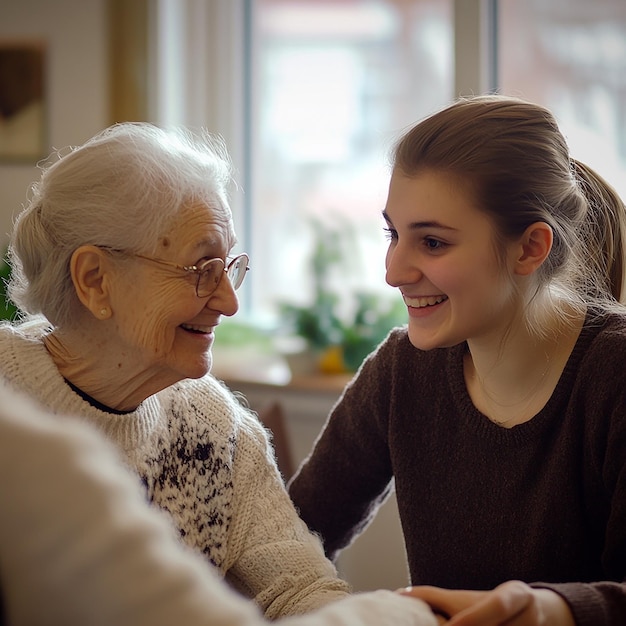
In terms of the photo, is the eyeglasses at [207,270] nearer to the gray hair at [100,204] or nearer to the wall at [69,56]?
the gray hair at [100,204]

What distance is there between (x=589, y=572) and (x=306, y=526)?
0.49 m

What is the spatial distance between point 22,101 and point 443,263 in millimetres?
2359

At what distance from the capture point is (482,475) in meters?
1.55

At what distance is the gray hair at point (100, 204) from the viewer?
1.44 meters

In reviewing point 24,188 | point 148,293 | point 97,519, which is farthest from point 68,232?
point 24,188

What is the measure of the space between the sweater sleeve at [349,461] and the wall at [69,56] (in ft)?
6.32

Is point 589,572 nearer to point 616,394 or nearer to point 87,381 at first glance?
point 616,394

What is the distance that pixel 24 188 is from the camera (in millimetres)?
3334

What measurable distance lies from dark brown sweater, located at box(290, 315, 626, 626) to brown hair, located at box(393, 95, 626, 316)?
0.37ft

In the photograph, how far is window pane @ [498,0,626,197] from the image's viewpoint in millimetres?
2707

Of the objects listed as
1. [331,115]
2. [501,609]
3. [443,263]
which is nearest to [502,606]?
[501,609]

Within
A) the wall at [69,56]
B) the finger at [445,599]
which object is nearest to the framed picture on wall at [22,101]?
the wall at [69,56]

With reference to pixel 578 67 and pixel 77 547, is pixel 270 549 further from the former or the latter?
pixel 578 67

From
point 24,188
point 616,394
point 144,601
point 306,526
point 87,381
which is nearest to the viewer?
point 144,601
